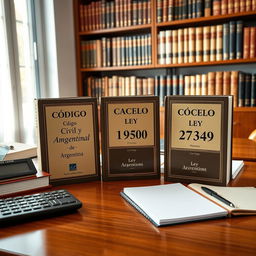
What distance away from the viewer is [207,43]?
105 inches

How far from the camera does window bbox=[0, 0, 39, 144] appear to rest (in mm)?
2395

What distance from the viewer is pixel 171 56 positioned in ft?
9.11

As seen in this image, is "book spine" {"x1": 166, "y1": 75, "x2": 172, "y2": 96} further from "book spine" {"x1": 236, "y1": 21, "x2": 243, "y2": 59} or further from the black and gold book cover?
the black and gold book cover

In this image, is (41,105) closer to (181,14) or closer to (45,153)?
(45,153)

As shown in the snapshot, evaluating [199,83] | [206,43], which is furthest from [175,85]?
[206,43]

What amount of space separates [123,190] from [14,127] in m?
1.79

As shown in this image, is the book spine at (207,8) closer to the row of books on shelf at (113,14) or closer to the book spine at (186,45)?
the book spine at (186,45)

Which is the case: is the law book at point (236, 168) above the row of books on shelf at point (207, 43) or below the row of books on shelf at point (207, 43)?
below

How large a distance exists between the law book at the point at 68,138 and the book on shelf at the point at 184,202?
19 centimetres

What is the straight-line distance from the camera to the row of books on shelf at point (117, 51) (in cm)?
290

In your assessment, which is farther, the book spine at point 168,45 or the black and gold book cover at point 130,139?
the book spine at point 168,45

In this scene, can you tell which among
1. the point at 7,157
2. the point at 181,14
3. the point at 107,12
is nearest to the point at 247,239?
the point at 7,157

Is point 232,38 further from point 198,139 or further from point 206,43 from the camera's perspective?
point 198,139

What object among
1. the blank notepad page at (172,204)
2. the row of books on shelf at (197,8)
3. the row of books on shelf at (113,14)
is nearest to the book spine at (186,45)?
the row of books on shelf at (197,8)
